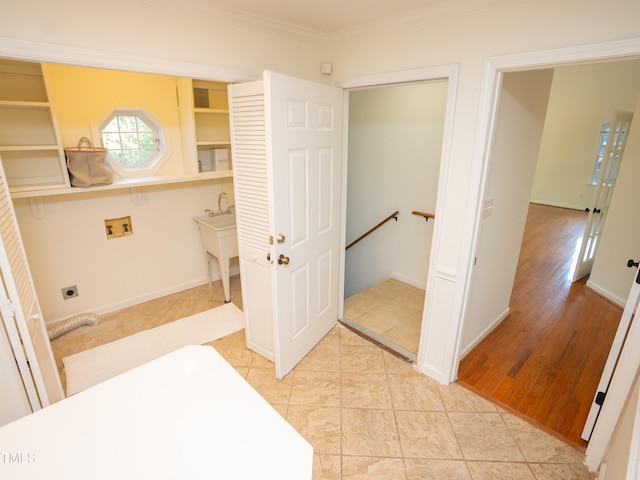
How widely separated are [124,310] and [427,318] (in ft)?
9.51

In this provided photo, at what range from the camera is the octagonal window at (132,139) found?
3.04 metres

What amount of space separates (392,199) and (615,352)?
244 centimetres

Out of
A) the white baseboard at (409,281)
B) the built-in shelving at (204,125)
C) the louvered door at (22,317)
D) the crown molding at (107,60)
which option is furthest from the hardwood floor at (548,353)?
the built-in shelving at (204,125)

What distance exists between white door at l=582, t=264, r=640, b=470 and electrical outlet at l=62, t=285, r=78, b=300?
3.96 m

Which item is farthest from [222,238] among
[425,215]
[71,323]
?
[425,215]

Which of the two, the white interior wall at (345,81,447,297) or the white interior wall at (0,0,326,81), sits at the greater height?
the white interior wall at (0,0,326,81)

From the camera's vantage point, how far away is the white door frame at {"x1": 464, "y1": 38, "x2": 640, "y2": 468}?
4.61 feet

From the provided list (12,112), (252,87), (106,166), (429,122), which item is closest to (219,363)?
(252,87)

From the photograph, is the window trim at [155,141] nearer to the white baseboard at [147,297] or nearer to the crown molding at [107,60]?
the white baseboard at [147,297]

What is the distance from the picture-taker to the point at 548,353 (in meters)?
2.69

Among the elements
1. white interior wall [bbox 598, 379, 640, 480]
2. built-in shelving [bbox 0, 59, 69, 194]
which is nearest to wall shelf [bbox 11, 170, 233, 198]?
built-in shelving [bbox 0, 59, 69, 194]

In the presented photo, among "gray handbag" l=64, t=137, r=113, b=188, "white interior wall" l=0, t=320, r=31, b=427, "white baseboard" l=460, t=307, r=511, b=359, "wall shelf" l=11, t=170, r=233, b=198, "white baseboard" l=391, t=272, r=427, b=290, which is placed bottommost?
"white baseboard" l=460, t=307, r=511, b=359

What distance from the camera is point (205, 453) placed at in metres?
0.83

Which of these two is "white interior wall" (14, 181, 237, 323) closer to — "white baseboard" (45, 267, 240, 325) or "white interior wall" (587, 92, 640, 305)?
"white baseboard" (45, 267, 240, 325)
